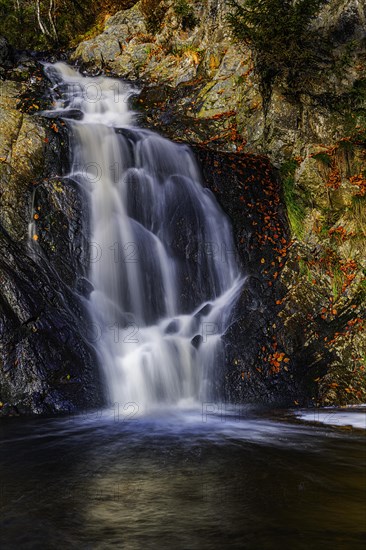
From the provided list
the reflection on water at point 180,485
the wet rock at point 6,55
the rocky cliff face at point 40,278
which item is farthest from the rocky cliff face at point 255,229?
the reflection on water at point 180,485

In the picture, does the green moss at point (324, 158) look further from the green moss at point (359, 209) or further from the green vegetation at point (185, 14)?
the green vegetation at point (185, 14)

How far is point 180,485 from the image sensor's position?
324 cm

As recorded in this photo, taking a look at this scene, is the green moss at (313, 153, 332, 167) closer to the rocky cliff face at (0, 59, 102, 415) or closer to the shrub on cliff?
the rocky cliff face at (0, 59, 102, 415)

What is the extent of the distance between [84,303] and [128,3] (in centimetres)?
1496

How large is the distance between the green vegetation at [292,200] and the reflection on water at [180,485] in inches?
156

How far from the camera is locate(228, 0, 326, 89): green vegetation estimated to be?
28.1ft

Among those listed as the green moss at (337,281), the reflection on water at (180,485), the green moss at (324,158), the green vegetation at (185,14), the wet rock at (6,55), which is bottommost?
the reflection on water at (180,485)

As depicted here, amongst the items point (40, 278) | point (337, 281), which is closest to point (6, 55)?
point (40, 278)

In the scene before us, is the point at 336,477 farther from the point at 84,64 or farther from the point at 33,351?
the point at 84,64

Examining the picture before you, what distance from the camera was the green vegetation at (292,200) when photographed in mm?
8055

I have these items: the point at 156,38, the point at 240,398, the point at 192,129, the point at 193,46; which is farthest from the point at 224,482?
the point at 156,38

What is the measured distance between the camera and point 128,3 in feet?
55.9

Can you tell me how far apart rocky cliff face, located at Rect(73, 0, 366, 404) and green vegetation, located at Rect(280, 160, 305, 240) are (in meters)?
0.02

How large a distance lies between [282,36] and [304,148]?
7.32 feet
